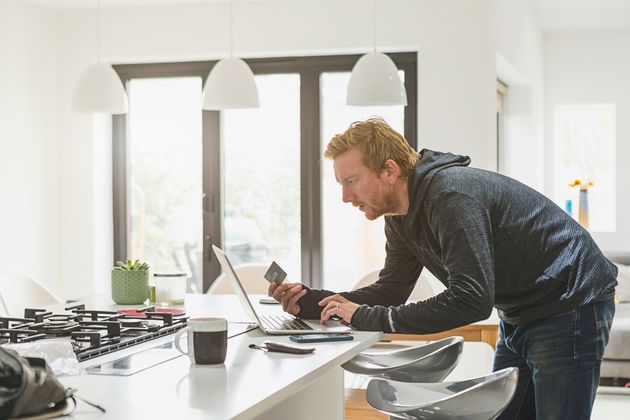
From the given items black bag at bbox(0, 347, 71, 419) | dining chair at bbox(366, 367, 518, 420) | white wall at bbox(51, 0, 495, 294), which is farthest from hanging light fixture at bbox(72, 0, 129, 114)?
black bag at bbox(0, 347, 71, 419)

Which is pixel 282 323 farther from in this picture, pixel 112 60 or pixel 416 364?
pixel 112 60

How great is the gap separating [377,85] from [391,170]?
1.85m

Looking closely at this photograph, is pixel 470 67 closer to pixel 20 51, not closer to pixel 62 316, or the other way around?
pixel 20 51

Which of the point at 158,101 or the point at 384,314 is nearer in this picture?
the point at 384,314

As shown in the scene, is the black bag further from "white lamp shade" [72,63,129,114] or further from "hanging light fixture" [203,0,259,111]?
"white lamp shade" [72,63,129,114]

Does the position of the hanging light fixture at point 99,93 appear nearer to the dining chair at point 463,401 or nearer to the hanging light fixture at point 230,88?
the hanging light fixture at point 230,88

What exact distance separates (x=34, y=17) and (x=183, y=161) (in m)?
1.39

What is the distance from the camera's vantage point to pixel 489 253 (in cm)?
213

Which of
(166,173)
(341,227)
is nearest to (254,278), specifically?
(341,227)

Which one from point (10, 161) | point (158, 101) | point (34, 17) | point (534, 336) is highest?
point (34, 17)

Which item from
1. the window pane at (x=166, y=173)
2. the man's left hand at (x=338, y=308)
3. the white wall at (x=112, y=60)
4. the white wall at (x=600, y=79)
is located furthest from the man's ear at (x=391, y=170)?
the white wall at (x=600, y=79)

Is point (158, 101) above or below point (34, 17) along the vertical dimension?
below

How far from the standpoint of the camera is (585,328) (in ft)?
7.25

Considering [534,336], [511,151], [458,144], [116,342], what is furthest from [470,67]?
[116,342]
